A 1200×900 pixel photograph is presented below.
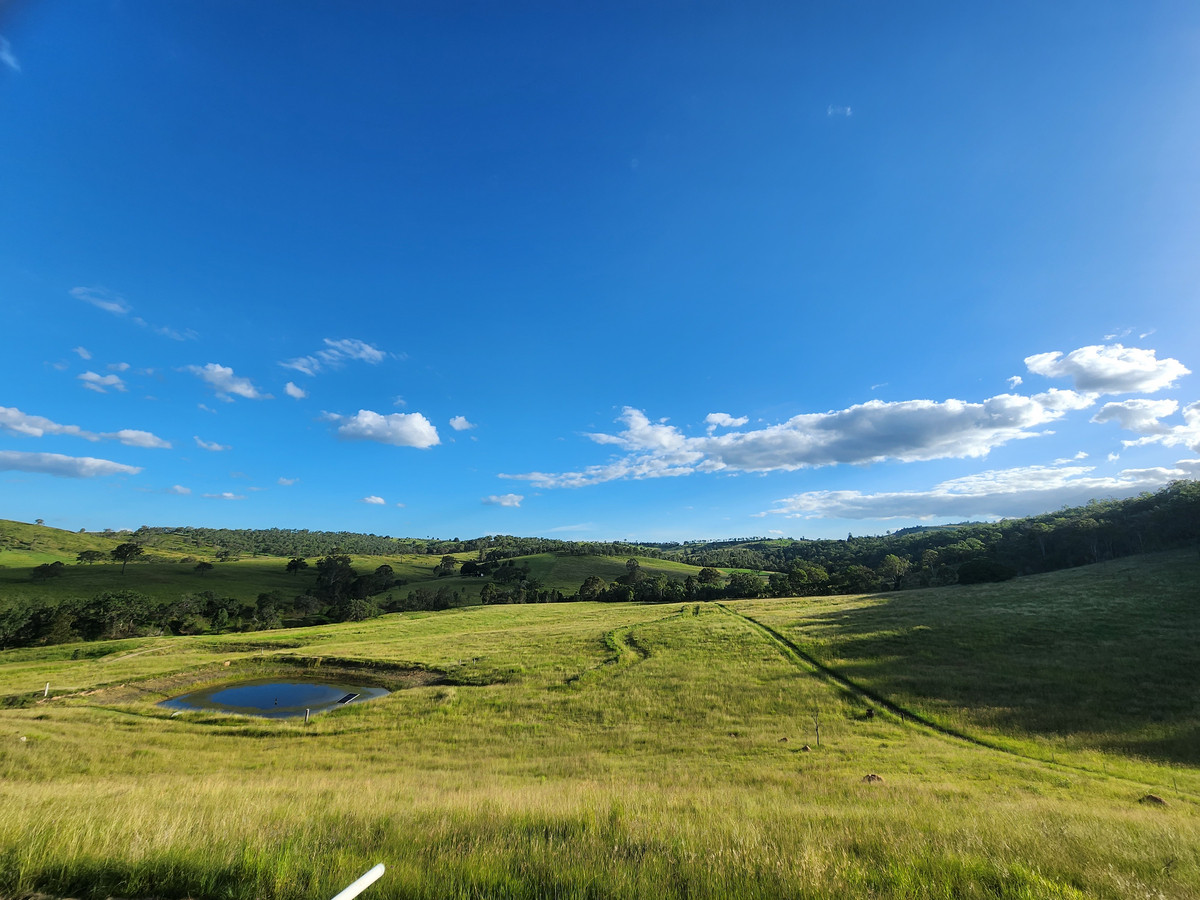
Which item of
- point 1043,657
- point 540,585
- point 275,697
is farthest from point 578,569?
point 1043,657

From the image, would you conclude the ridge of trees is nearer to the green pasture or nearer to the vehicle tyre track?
the green pasture

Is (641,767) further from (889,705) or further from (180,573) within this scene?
(180,573)

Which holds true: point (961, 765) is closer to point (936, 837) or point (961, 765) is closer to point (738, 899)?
point (936, 837)

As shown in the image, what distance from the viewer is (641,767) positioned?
65.8 feet

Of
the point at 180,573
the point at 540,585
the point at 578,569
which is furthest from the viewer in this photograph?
the point at 578,569

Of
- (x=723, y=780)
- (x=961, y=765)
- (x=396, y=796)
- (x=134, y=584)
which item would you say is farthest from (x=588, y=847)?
(x=134, y=584)

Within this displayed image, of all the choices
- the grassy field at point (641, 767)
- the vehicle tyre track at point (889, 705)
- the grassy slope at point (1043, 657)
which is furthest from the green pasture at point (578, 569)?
the vehicle tyre track at point (889, 705)

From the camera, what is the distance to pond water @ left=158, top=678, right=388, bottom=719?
37.8 metres

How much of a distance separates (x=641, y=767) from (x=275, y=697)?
3834 cm

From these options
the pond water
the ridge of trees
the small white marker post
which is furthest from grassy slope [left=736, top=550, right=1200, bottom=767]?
the ridge of trees

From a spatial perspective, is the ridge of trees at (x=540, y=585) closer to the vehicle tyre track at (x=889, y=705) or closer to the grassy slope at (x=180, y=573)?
the grassy slope at (x=180, y=573)

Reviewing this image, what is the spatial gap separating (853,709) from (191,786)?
31558 millimetres

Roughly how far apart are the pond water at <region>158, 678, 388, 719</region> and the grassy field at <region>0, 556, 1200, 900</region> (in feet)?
9.60

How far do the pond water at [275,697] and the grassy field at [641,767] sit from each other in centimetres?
293
